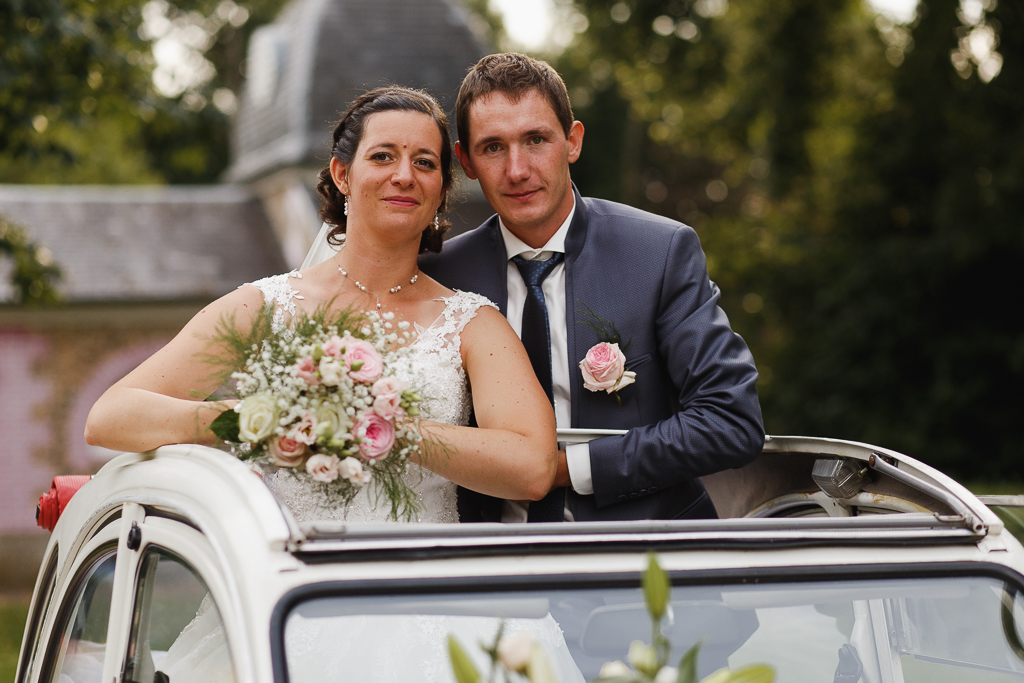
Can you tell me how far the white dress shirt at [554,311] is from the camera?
2850 mm

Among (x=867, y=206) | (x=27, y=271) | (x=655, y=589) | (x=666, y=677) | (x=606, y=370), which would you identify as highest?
(x=867, y=206)

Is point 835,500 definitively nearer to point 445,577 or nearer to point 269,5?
point 445,577

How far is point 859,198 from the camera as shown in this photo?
16.7 meters

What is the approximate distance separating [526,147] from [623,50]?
43.6ft

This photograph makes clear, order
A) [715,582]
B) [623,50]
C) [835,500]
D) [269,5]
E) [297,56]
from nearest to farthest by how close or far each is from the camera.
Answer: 1. [715,582]
2. [835,500]
3. [623,50]
4. [297,56]
5. [269,5]

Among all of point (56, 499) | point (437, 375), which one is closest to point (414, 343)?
point (437, 375)

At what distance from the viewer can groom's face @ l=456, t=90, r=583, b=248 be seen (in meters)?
2.92

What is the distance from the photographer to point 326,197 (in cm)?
314

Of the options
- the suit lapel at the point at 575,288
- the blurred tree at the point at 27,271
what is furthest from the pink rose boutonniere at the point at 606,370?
the blurred tree at the point at 27,271

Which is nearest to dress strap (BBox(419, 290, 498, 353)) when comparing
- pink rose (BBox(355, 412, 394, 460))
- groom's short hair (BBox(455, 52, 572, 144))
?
Answer: groom's short hair (BBox(455, 52, 572, 144))

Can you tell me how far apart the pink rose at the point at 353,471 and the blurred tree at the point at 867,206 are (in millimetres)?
12335

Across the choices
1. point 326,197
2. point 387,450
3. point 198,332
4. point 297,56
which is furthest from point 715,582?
point 297,56

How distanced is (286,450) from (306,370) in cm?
16

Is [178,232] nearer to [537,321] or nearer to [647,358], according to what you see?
[537,321]
